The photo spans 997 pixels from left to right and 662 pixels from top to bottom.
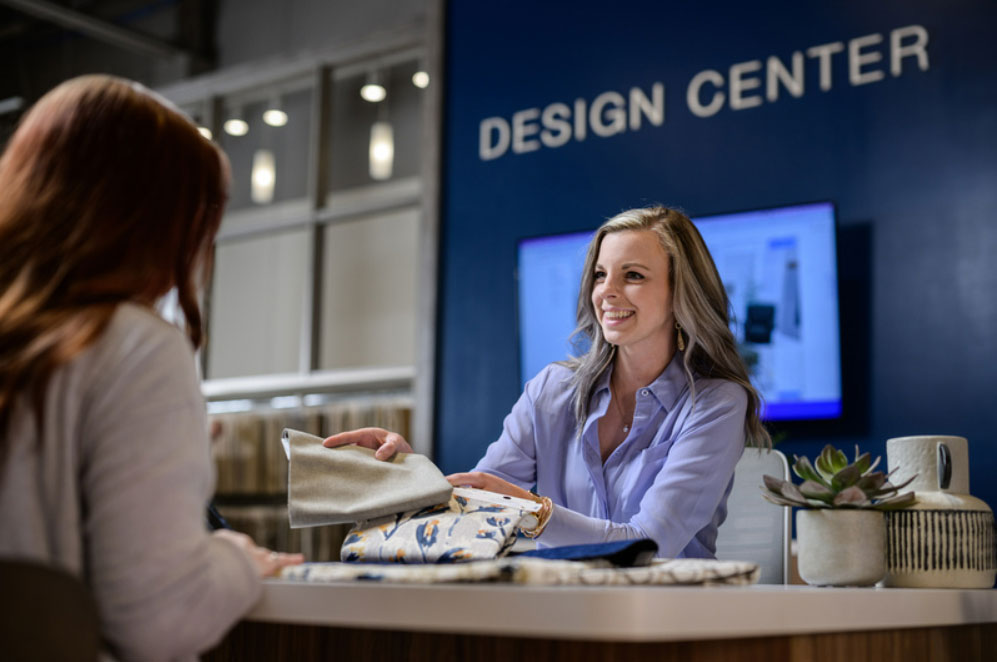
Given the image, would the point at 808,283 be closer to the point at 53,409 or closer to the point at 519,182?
the point at 519,182

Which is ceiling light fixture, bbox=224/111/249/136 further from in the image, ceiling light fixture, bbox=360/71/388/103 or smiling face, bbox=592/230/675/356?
smiling face, bbox=592/230/675/356

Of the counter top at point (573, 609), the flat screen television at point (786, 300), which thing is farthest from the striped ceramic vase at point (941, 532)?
the flat screen television at point (786, 300)

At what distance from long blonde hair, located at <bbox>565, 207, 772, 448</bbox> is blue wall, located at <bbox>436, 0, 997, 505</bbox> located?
161 centimetres

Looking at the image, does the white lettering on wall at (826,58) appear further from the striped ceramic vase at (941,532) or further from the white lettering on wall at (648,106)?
the striped ceramic vase at (941,532)

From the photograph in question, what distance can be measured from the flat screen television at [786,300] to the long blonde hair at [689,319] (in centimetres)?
135

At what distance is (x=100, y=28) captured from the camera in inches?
246

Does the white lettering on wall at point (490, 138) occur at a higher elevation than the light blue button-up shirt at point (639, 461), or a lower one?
higher

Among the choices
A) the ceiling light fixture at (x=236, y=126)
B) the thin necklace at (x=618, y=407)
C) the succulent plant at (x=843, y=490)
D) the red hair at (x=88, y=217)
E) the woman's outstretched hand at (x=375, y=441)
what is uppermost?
the ceiling light fixture at (x=236, y=126)

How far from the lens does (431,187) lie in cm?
475

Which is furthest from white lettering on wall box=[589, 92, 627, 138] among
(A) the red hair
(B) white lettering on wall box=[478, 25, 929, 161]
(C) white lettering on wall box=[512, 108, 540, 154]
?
(A) the red hair

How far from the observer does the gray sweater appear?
32.8 inches

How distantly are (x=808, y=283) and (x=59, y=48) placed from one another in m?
5.63

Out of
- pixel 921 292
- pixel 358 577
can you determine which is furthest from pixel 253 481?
pixel 358 577

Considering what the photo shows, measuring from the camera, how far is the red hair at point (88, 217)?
860mm
